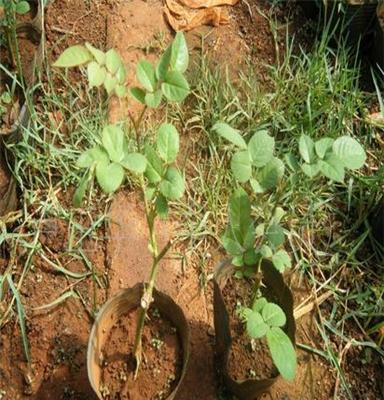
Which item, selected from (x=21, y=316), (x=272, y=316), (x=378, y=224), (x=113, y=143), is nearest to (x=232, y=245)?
(x=272, y=316)

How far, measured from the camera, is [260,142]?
1308mm

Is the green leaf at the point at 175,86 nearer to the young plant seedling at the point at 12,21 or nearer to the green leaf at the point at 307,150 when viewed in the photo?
the green leaf at the point at 307,150

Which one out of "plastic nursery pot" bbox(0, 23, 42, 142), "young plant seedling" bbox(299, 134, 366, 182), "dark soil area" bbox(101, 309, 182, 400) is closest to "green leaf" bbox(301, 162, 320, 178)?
"young plant seedling" bbox(299, 134, 366, 182)

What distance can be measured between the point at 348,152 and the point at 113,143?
51 centimetres

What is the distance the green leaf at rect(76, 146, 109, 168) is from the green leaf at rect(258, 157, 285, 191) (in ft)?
1.30

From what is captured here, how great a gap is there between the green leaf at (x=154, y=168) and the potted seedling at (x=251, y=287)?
0.55 ft

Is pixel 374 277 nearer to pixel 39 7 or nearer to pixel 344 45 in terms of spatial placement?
pixel 344 45

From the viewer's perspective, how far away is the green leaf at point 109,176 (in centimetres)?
109

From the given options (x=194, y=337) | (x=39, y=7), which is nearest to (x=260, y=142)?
(x=194, y=337)

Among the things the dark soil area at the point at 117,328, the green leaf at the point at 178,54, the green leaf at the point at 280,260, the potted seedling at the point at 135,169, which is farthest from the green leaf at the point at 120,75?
the dark soil area at the point at 117,328

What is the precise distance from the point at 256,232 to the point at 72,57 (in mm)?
615

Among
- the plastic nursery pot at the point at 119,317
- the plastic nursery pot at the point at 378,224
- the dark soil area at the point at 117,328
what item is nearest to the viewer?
the plastic nursery pot at the point at 119,317

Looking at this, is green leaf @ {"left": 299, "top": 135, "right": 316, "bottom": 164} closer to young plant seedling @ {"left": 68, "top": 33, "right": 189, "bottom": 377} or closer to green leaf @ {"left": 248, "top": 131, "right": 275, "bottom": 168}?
green leaf @ {"left": 248, "top": 131, "right": 275, "bottom": 168}

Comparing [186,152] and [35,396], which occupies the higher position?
[186,152]
